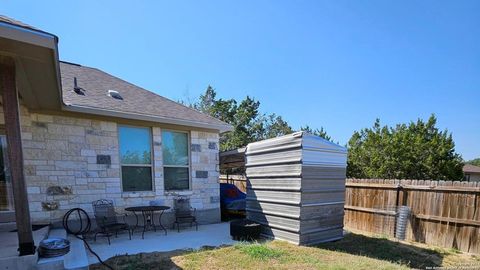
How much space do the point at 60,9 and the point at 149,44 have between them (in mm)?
4117

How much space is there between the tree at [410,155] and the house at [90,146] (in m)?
15.1

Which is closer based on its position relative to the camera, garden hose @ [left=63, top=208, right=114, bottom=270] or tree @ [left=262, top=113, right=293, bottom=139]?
garden hose @ [left=63, top=208, right=114, bottom=270]

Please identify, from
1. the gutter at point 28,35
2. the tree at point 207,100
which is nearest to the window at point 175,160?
the gutter at point 28,35

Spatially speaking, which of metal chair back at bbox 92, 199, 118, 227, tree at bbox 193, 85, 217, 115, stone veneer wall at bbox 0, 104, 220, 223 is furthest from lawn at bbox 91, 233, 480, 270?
tree at bbox 193, 85, 217, 115

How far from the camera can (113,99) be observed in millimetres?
6895

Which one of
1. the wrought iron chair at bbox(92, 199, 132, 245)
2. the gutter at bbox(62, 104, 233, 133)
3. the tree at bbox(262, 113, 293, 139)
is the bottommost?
the wrought iron chair at bbox(92, 199, 132, 245)

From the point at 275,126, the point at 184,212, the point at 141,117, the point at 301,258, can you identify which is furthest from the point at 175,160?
the point at 275,126

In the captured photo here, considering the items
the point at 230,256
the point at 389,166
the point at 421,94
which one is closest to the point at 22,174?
the point at 230,256

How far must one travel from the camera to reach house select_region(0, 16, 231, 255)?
11.7 feet

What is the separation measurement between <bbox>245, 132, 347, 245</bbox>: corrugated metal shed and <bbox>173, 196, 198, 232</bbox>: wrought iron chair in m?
1.81

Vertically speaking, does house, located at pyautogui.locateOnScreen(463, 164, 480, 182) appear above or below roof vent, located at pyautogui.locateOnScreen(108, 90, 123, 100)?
above

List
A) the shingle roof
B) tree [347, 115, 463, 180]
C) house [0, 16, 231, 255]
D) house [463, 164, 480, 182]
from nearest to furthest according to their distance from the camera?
1. house [0, 16, 231, 255]
2. the shingle roof
3. tree [347, 115, 463, 180]
4. house [463, 164, 480, 182]

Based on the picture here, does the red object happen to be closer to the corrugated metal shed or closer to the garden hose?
the corrugated metal shed

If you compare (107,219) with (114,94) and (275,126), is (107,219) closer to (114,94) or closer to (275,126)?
(114,94)
